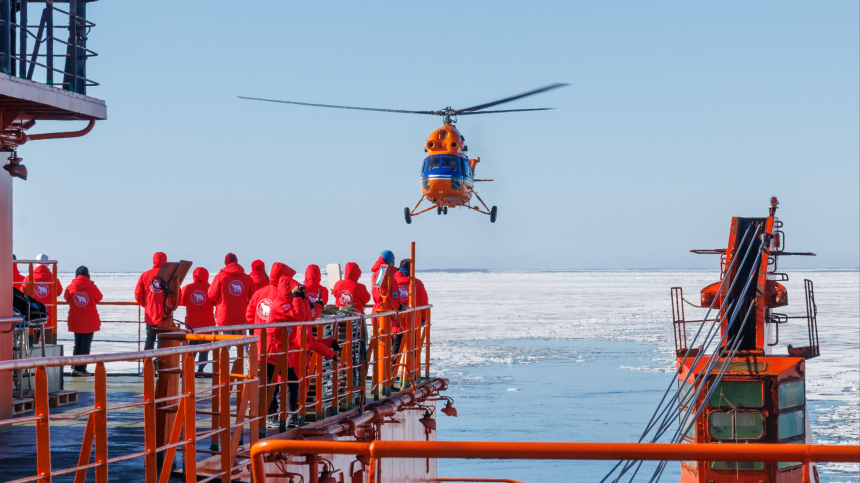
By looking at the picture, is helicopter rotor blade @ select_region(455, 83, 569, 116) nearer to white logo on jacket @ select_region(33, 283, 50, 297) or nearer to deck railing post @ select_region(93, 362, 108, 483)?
white logo on jacket @ select_region(33, 283, 50, 297)

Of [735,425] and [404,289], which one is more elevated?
[404,289]

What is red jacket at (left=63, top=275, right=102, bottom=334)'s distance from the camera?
13.8 m

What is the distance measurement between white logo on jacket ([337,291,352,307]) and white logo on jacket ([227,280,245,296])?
1.49m

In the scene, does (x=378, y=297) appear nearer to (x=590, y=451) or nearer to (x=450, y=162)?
(x=590, y=451)

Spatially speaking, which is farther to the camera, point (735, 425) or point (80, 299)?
point (735, 425)

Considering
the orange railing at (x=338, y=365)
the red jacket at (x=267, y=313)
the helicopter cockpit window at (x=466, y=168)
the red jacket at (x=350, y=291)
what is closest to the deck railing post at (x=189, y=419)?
the orange railing at (x=338, y=365)

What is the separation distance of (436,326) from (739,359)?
3554cm

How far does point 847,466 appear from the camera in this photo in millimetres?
19391

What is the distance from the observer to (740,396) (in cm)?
1407

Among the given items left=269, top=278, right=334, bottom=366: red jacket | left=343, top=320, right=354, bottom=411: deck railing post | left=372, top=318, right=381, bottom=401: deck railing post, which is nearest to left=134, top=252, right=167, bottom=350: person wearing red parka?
left=372, top=318, right=381, bottom=401: deck railing post

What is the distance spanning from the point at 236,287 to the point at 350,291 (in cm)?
166

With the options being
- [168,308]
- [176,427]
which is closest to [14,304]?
[168,308]

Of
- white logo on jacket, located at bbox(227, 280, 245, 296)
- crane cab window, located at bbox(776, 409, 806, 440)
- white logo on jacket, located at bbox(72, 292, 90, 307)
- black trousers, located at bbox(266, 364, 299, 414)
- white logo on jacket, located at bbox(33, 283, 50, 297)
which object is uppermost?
white logo on jacket, located at bbox(227, 280, 245, 296)

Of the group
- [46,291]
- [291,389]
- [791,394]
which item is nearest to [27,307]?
[291,389]
